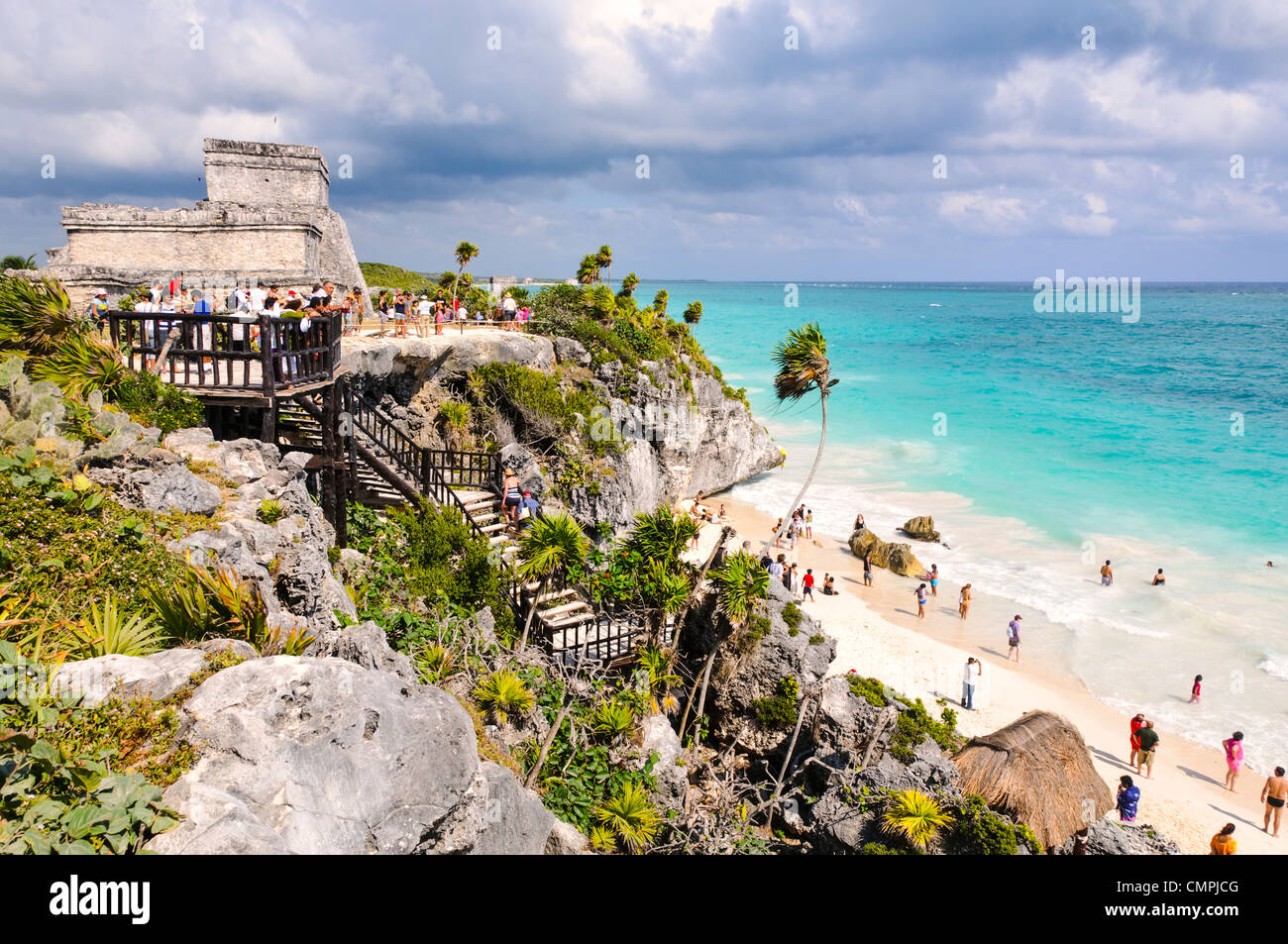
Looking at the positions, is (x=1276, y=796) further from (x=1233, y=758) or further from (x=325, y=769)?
(x=325, y=769)

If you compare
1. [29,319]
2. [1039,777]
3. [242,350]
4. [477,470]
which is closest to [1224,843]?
[1039,777]

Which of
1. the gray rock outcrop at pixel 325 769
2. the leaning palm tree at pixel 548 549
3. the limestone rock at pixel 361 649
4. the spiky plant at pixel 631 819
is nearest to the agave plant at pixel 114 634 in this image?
the limestone rock at pixel 361 649

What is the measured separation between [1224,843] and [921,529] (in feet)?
62.9

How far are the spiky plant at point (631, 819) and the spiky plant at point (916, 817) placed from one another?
358cm

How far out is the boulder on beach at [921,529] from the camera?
31891 mm

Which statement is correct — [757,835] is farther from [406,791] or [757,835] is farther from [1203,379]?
[1203,379]

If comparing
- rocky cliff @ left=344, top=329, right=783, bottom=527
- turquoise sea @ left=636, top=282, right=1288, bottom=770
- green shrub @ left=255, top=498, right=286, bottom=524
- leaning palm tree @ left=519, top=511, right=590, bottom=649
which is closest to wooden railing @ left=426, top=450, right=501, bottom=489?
rocky cliff @ left=344, top=329, right=783, bottom=527

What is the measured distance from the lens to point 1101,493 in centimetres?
4012

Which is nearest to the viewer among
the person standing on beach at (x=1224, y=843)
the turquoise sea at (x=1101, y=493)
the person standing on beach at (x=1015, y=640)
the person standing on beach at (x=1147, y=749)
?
the person standing on beach at (x=1224, y=843)

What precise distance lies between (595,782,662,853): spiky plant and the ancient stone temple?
17.9 m

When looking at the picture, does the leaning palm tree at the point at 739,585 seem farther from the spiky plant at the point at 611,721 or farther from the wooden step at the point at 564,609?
the wooden step at the point at 564,609
